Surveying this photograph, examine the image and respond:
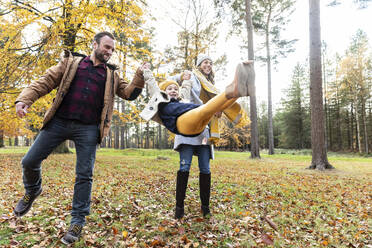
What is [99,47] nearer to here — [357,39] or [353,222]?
[353,222]

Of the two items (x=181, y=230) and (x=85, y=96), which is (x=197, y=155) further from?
(x=85, y=96)

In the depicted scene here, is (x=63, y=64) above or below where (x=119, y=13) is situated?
below

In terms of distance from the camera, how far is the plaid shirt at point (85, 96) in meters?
2.60

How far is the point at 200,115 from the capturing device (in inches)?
91.5

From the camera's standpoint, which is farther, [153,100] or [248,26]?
[248,26]

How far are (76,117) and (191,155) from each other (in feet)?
5.10

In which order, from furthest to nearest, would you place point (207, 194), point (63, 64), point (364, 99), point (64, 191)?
point (364, 99), point (64, 191), point (207, 194), point (63, 64)

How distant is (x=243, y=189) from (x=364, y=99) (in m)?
27.5

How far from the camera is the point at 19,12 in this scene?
6578mm

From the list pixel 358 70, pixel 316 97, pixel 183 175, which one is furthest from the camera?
pixel 358 70

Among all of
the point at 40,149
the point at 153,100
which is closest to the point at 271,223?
the point at 153,100

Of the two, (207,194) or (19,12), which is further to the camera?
(19,12)

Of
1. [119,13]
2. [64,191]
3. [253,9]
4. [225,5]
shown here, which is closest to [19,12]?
[119,13]

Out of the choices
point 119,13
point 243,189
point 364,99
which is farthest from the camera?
point 364,99
